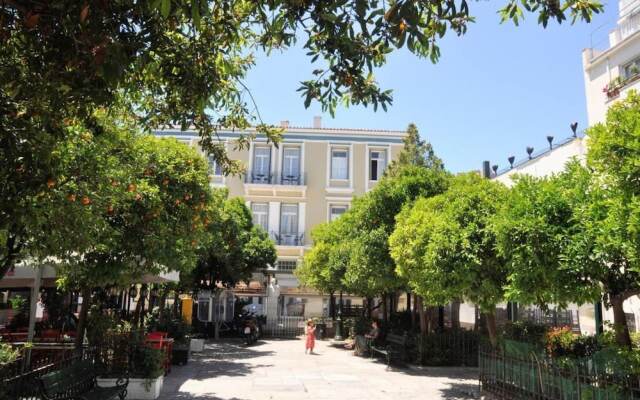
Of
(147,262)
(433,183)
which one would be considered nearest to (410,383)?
(433,183)

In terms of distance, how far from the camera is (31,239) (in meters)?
6.45

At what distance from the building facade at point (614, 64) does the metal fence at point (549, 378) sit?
30.3 feet

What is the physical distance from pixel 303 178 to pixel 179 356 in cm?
1847

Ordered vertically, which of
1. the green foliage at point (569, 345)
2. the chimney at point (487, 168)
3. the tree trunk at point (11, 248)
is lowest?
the green foliage at point (569, 345)

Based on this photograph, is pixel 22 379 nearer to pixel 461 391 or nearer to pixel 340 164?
pixel 461 391

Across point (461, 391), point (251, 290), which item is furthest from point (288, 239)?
point (461, 391)

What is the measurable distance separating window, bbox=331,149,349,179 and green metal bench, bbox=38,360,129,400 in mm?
24137

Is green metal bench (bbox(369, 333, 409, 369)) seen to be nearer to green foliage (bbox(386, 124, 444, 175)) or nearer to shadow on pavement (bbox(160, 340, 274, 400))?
shadow on pavement (bbox(160, 340, 274, 400))

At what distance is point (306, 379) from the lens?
1331 centimetres

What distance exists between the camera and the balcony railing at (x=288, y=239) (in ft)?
105

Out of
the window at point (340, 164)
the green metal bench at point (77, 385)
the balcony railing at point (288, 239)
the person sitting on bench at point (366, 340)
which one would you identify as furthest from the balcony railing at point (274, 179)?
the green metal bench at point (77, 385)

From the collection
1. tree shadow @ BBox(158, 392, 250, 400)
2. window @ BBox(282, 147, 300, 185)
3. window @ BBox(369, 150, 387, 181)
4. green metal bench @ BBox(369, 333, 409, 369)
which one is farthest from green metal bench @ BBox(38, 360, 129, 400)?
window @ BBox(369, 150, 387, 181)

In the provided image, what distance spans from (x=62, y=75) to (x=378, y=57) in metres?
2.84

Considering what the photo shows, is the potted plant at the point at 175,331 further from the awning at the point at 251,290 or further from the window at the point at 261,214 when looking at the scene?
the window at the point at 261,214
